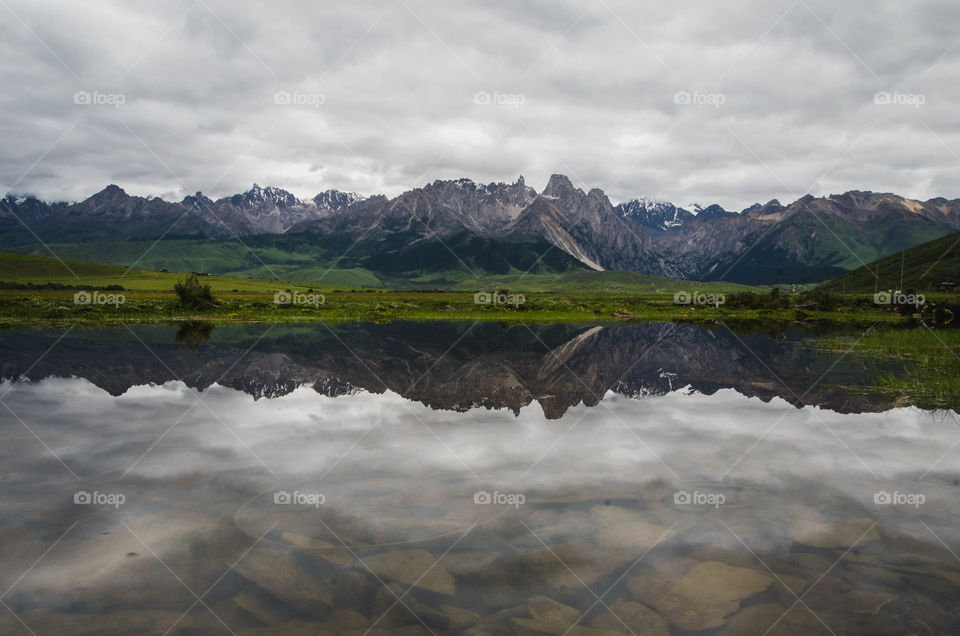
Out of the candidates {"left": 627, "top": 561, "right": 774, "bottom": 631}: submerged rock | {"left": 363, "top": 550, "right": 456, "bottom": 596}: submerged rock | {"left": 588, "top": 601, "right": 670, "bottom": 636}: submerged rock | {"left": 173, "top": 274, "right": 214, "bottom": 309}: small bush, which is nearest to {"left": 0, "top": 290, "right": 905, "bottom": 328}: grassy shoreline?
{"left": 173, "top": 274, "right": 214, "bottom": 309}: small bush

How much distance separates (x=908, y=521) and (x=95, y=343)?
186ft

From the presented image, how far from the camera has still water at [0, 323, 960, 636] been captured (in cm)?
941

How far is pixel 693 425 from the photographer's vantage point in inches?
885

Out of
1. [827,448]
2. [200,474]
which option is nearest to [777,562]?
[827,448]

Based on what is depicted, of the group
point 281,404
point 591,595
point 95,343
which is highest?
point 95,343

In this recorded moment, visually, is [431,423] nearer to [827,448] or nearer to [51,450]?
[51,450]

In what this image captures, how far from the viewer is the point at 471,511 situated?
529 inches

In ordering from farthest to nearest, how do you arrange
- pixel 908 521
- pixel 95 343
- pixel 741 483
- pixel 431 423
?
pixel 95 343 < pixel 431 423 < pixel 741 483 < pixel 908 521

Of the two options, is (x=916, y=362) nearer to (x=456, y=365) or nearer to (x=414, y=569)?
(x=456, y=365)

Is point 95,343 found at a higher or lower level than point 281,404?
higher

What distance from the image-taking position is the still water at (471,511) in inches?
370

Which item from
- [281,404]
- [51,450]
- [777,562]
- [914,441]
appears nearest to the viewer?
[777,562]

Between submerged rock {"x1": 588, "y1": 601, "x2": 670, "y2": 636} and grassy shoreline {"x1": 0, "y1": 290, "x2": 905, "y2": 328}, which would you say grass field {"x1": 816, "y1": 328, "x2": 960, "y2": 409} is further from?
grassy shoreline {"x1": 0, "y1": 290, "x2": 905, "y2": 328}

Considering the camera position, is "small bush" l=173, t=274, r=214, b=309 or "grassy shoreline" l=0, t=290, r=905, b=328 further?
"small bush" l=173, t=274, r=214, b=309
